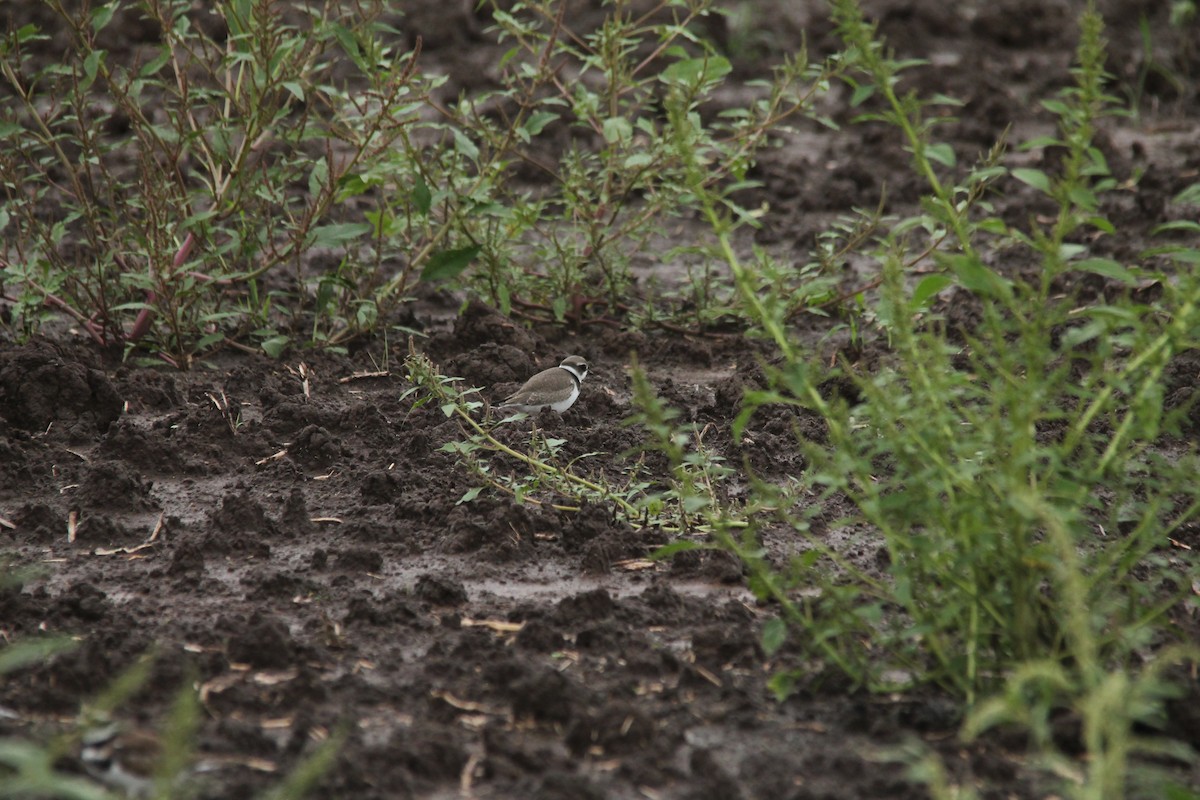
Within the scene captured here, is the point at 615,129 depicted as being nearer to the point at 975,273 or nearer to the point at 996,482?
the point at 975,273

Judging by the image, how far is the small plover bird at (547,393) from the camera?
4988 mm

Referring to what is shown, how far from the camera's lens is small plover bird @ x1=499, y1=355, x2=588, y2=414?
196 inches

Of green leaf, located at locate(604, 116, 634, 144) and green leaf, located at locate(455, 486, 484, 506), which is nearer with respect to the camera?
green leaf, located at locate(455, 486, 484, 506)

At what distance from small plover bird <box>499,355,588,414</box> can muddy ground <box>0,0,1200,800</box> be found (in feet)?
0.38

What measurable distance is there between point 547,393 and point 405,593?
1267mm

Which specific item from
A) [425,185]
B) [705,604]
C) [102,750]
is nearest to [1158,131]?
[425,185]

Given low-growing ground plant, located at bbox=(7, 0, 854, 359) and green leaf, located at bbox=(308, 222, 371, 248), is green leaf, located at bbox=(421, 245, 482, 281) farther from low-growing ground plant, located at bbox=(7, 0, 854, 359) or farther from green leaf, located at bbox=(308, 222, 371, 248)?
green leaf, located at bbox=(308, 222, 371, 248)

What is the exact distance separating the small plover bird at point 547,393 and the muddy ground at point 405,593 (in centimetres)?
12

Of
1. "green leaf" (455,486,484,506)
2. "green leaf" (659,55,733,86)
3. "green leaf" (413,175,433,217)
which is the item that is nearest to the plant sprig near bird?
"green leaf" (455,486,484,506)

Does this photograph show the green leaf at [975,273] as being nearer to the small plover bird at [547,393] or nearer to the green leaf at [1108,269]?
the green leaf at [1108,269]

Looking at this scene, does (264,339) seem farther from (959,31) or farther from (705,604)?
(959,31)

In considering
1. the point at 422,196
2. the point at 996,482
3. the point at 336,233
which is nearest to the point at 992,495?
the point at 996,482

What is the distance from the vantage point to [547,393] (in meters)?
5.02

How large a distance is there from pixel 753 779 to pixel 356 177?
3.28 meters
